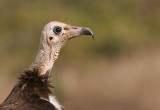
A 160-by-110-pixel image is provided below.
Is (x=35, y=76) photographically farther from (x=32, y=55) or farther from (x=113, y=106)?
(x=32, y=55)

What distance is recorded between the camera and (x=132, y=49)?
15.0m

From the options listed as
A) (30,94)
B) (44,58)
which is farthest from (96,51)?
(30,94)

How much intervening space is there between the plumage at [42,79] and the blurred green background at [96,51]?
216 inches

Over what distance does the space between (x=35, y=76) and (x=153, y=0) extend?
15.4 metres

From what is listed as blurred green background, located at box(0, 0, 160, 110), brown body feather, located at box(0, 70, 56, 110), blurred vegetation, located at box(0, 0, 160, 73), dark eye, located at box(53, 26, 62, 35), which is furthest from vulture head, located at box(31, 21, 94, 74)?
blurred vegetation, located at box(0, 0, 160, 73)

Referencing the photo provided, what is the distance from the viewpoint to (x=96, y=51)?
15391mm

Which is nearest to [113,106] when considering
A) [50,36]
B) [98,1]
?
[50,36]

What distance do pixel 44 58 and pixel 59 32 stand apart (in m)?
0.38

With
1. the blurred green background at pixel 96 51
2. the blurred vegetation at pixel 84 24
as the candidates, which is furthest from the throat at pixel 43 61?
the blurred vegetation at pixel 84 24

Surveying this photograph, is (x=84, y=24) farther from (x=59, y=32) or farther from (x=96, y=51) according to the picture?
(x=59, y=32)

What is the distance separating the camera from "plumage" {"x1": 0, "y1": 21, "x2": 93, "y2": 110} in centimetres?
548

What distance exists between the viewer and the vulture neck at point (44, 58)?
5.91 m

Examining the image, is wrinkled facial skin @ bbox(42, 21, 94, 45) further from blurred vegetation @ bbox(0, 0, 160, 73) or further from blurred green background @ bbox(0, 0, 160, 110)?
blurred vegetation @ bbox(0, 0, 160, 73)

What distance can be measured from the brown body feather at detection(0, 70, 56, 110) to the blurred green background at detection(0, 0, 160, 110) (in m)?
5.75
